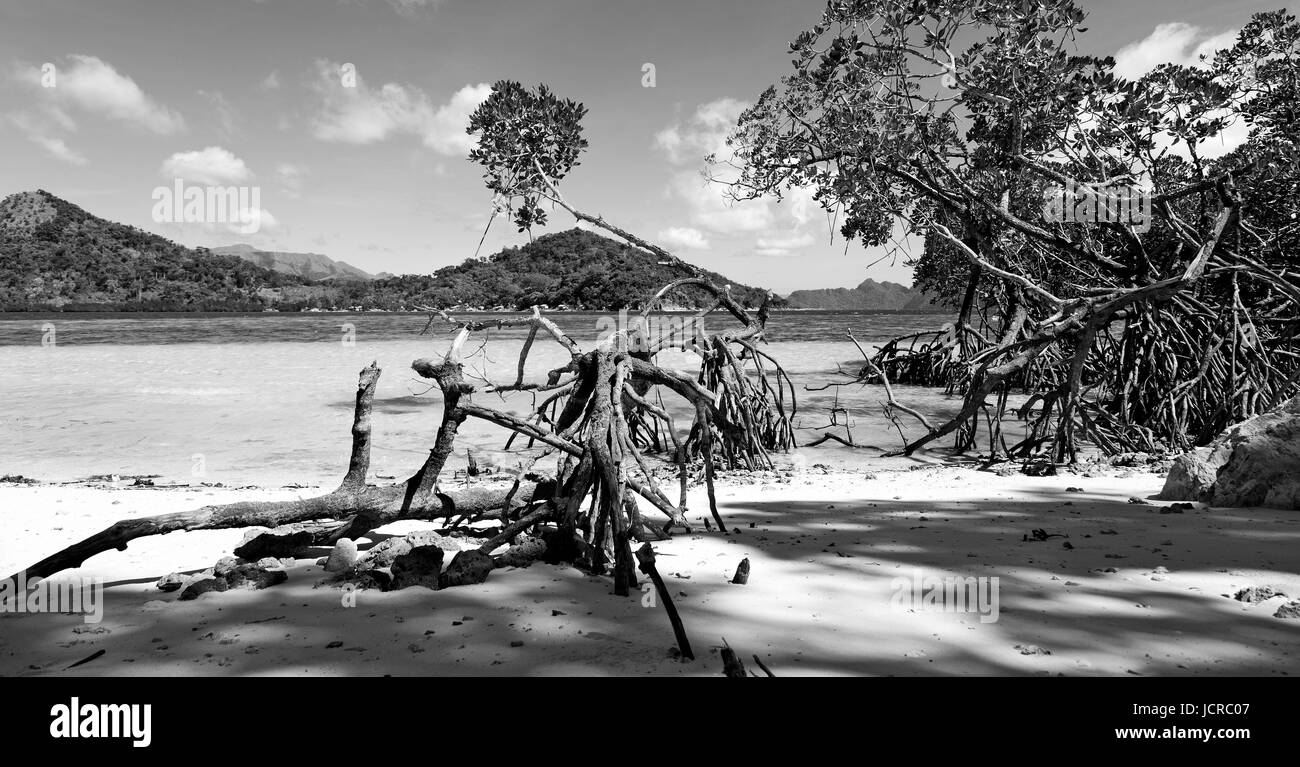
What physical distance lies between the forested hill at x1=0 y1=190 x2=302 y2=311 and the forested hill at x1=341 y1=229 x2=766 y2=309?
21.1 m

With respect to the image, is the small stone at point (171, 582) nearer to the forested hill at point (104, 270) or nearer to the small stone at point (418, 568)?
the small stone at point (418, 568)

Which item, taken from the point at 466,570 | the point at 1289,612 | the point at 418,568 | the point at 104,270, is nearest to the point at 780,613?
the point at 466,570

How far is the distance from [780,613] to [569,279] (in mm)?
9847

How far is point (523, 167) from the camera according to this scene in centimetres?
571

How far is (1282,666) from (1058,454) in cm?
379

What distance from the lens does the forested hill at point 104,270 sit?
5981 centimetres

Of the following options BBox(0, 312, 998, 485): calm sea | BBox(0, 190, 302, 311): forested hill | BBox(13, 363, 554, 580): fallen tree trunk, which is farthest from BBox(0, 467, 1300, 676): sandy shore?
BBox(0, 190, 302, 311): forested hill

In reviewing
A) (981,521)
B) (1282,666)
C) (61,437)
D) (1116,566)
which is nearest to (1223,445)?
(981,521)

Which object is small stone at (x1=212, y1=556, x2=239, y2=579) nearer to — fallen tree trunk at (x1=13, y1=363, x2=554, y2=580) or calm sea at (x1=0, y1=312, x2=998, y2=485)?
fallen tree trunk at (x1=13, y1=363, x2=554, y2=580)

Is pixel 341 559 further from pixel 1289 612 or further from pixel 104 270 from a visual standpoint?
pixel 104 270

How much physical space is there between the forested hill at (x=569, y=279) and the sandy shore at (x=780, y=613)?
2815mm

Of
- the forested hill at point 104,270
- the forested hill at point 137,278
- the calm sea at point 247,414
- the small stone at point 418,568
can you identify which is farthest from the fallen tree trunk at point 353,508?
the forested hill at point 104,270

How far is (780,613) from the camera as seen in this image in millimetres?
2150
